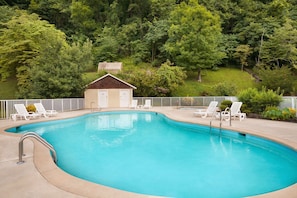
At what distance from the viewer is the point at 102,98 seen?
22594 mm

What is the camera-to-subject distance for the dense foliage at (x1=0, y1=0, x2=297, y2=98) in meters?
20.9

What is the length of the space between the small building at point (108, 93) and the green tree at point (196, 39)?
1045 cm

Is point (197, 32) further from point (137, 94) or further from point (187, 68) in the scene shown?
point (137, 94)

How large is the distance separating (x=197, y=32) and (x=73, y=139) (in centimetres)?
2473

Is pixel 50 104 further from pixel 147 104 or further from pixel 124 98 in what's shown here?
pixel 147 104

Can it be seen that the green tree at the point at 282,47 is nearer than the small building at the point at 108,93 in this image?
No

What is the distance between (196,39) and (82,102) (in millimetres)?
16480

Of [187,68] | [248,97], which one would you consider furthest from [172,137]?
[187,68]

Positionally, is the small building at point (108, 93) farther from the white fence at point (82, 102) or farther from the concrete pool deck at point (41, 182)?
the concrete pool deck at point (41, 182)

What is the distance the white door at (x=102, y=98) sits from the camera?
22516 mm

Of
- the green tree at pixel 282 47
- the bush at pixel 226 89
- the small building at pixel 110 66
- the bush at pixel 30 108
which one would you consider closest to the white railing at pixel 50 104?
the bush at pixel 30 108

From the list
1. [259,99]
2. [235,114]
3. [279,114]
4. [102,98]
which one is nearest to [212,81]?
[102,98]

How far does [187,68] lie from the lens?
30.5 meters

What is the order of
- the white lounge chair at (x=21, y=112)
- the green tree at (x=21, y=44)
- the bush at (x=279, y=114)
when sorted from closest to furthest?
the bush at (x=279, y=114)
the white lounge chair at (x=21, y=112)
the green tree at (x=21, y=44)
